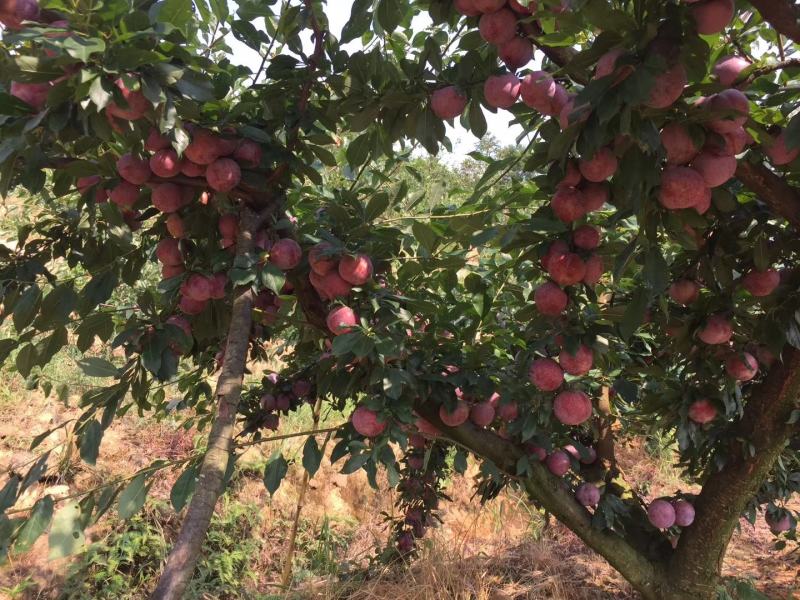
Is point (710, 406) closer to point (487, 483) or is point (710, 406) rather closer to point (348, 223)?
point (487, 483)

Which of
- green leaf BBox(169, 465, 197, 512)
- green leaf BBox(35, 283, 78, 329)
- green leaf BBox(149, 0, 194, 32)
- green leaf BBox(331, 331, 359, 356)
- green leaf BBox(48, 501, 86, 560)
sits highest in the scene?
green leaf BBox(149, 0, 194, 32)

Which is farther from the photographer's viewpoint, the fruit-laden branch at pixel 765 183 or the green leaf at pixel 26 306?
the green leaf at pixel 26 306

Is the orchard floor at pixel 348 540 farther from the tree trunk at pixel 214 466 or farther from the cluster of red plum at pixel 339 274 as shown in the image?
the tree trunk at pixel 214 466

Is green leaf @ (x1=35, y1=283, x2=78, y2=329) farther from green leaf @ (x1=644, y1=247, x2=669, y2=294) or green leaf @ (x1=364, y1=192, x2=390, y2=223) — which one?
green leaf @ (x1=644, y1=247, x2=669, y2=294)

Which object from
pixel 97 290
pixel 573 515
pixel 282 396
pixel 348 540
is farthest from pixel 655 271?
pixel 348 540

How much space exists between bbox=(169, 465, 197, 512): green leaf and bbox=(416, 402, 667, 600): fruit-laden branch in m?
0.67

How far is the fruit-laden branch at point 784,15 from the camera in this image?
0.64m

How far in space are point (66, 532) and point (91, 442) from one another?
0.16 meters

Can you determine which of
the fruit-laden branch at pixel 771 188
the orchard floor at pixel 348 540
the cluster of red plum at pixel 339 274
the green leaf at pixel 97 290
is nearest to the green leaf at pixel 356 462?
the cluster of red plum at pixel 339 274

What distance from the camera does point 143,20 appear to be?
2.61 ft

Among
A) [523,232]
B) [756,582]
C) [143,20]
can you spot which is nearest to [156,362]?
[143,20]

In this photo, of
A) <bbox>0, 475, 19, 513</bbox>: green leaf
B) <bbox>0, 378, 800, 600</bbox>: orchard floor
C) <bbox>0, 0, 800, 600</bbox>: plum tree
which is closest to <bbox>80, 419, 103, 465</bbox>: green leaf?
<bbox>0, 0, 800, 600</bbox>: plum tree

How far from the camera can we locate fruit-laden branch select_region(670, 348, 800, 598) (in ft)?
4.42

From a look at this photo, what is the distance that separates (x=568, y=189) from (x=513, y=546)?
2.83 meters
